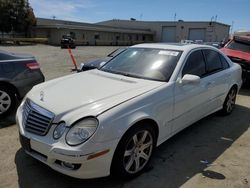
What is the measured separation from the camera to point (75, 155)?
2.74 m

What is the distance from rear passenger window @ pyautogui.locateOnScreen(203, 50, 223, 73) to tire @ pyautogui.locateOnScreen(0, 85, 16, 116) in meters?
3.87

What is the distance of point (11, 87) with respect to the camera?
5.55 m

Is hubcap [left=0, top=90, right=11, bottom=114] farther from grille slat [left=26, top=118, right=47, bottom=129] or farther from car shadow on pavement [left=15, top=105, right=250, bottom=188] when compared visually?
grille slat [left=26, top=118, right=47, bottom=129]

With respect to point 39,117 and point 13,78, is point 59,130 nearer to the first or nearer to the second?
point 39,117

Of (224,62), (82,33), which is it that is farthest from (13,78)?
(82,33)

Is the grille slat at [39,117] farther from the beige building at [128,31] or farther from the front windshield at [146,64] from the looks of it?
the beige building at [128,31]

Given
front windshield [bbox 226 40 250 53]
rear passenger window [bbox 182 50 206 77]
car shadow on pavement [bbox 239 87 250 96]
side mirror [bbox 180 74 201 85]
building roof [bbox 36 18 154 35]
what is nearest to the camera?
side mirror [bbox 180 74 201 85]

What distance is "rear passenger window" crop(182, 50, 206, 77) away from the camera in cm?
424

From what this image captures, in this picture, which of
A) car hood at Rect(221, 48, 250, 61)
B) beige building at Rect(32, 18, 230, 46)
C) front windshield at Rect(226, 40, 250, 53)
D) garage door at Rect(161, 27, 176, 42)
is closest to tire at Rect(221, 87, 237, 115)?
car hood at Rect(221, 48, 250, 61)

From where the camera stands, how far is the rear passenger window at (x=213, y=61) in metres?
4.94

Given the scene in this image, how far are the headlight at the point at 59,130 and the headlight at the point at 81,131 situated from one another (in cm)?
9

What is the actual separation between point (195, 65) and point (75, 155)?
2645mm

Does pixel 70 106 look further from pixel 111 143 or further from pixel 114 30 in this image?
pixel 114 30

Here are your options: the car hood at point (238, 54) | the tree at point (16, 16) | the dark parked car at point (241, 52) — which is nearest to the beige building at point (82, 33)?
the tree at point (16, 16)
